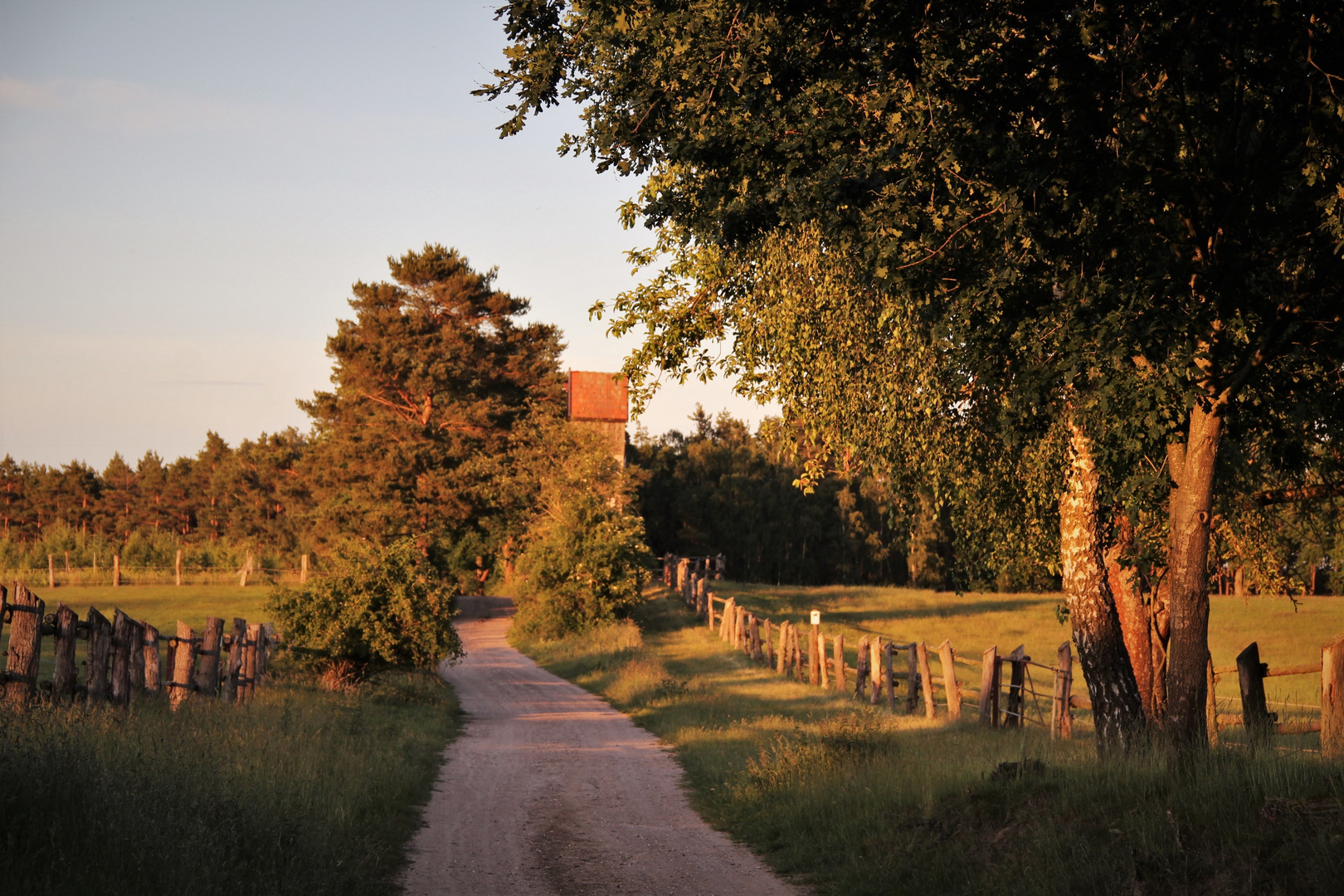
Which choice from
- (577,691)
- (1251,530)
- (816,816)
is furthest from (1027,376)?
(577,691)

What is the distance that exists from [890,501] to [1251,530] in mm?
6151

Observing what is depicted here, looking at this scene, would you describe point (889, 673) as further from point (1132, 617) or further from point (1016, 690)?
point (1132, 617)

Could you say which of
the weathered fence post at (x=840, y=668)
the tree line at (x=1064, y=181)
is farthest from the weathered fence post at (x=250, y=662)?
the weathered fence post at (x=840, y=668)

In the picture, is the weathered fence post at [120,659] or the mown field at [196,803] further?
the weathered fence post at [120,659]

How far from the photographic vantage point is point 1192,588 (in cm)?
785

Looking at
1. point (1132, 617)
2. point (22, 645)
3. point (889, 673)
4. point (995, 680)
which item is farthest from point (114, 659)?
point (889, 673)

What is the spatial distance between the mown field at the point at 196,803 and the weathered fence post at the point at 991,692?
9101mm

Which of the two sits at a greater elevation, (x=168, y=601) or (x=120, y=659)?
(x=120, y=659)

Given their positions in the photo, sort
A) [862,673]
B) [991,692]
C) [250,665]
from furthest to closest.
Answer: [862,673] < [250,665] < [991,692]

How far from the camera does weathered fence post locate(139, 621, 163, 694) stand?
44.5 feet

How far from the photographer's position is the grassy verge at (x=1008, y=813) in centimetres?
589

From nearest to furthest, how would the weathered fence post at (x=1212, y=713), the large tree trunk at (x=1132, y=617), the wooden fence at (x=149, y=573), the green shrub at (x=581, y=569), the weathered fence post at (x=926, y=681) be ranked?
the weathered fence post at (x=1212, y=713)
the large tree trunk at (x=1132, y=617)
the weathered fence post at (x=926, y=681)
the green shrub at (x=581, y=569)
the wooden fence at (x=149, y=573)

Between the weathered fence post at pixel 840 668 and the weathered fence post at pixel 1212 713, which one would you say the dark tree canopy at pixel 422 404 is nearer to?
the weathered fence post at pixel 840 668

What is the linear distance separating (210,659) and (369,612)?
449 cm
